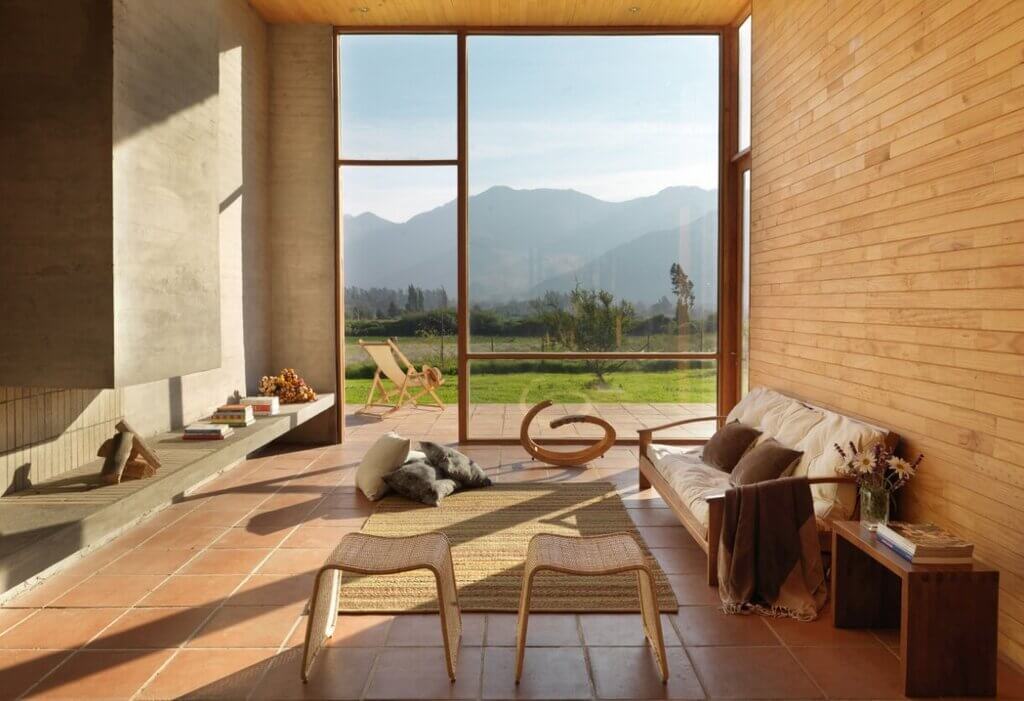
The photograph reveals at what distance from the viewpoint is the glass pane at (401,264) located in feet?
25.3

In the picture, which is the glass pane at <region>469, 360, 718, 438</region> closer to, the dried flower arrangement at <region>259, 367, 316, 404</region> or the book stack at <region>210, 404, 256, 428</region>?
the dried flower arrangement at <region>259, 367, 316, 404</region>

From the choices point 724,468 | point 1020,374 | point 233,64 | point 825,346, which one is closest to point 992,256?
point 1020,374

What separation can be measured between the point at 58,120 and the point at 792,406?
4375 millimetres

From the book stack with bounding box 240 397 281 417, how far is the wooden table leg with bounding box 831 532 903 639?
4.41 meters

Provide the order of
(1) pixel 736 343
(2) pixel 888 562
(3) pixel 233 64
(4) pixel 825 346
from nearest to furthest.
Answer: (2) pixel 888 562 → (4) pixel 825 346 → (3) pixel 233 64 → (1) pixel 736 343

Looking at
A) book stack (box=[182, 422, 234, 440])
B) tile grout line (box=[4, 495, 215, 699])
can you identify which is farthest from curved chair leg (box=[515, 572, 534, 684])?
book stack (box=[182, 422, 234, 440])

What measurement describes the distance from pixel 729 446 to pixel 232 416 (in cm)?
354

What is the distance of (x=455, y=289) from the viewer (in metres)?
7.73

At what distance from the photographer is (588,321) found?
775cm

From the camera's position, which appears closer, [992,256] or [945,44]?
[992,256]

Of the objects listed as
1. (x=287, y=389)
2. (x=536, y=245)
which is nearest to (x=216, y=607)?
(x=287, y=389)

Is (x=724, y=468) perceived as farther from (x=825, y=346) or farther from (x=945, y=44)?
(x=945, y=44)

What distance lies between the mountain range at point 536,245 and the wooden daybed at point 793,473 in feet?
7.70

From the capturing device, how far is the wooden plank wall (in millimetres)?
3080
